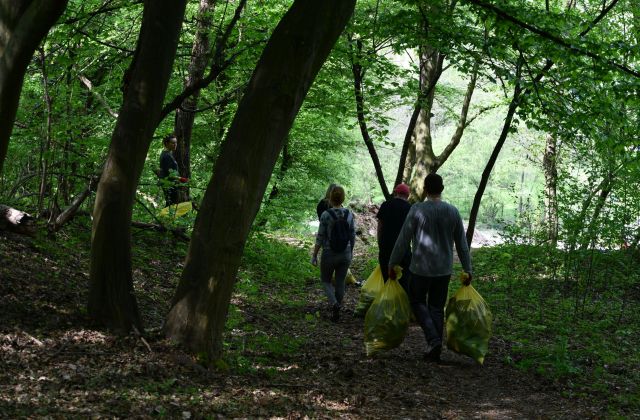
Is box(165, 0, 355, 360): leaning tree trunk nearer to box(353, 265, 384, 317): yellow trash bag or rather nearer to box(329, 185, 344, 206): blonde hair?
box(353, 265, 384, 317): yellow trash bag

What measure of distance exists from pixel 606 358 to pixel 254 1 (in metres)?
9.99

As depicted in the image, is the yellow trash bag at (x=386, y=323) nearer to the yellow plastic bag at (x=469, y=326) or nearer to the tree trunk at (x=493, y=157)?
the yellow plastic bag at (x=469, y=326)

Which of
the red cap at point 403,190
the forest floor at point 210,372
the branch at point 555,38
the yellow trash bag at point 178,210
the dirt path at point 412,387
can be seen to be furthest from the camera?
the yellow trash bag at point 178,210

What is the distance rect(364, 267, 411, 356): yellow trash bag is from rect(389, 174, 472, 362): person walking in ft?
0.75

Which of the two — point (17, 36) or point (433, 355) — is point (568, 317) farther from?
point (17, 36)

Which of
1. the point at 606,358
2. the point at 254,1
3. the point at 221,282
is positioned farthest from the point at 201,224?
the point at 254,1

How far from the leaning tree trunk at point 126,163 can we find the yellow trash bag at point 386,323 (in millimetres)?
2501

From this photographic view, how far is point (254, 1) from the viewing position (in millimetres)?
14008

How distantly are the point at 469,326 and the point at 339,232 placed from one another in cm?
259

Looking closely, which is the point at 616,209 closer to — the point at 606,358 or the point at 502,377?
the point at 606,358

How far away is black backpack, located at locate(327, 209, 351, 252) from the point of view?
8875mm

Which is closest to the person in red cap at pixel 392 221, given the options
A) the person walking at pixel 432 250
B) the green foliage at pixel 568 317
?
the person walking at pixel 432 250

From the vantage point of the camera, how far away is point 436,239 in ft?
22.8

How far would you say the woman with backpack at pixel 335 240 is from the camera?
889 centimetres
